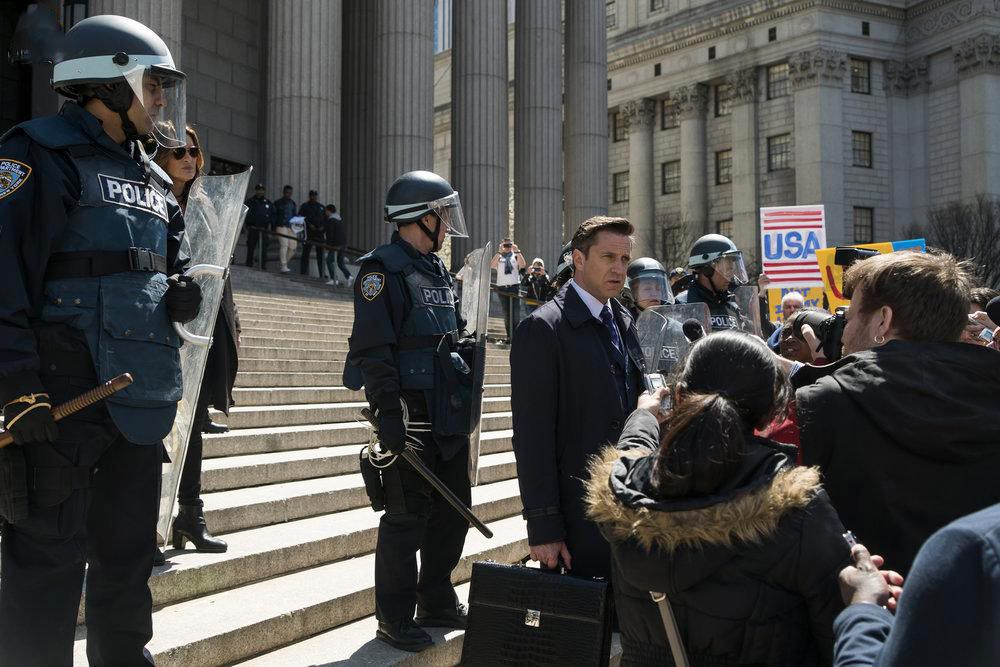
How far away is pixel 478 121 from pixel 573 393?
760 inches

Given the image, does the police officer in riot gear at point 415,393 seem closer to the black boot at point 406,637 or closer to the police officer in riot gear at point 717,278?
the black boot at point 406,637

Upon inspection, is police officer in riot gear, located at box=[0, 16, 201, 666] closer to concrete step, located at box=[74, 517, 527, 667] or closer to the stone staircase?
concrete step, located at box=[74, 517, 527, 667]

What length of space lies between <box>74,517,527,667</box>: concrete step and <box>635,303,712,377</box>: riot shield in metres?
1.80

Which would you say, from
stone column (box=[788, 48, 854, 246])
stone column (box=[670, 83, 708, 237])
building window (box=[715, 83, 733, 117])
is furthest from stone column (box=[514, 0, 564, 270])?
building window (box=[715, 83, 733, 117])

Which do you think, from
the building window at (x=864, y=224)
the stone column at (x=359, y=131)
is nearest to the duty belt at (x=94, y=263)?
the stone column at (x=359, y=131)

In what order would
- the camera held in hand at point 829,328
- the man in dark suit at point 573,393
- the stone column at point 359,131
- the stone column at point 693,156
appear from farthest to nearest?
1. the stone column at point 693,156
2. the stone column at point 359,131
3. the camera held in hand at point 829,328
4. the man in dark suit at point 573,393

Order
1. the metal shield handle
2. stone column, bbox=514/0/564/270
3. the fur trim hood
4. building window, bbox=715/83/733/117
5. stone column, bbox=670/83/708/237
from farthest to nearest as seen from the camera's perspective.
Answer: stone column, bbox=670/83/708/237
building window, bbox=715/83/733/117
stone column, bbox=514/0/564/270
the metal shield handle
the fur trim hood

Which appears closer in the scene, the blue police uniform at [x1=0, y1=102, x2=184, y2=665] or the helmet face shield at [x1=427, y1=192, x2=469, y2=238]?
the blue police uniform at [x1=0, y1=102, x2=184, y2=665]

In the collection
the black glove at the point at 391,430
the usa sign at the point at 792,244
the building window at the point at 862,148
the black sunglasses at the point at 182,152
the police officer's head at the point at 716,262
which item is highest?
the building window at the point at 862,148

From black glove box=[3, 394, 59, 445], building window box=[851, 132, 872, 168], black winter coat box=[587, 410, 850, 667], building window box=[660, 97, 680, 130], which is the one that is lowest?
black winter coat box=[587, 410, 850, 667]

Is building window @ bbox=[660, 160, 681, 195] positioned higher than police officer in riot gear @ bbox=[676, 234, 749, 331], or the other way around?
building window @ bbox=[660, 160, 681, 195]

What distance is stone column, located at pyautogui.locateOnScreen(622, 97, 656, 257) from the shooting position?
52.0m

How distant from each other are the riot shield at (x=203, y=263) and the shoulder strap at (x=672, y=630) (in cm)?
273

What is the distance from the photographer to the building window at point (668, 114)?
5116 centimetres
